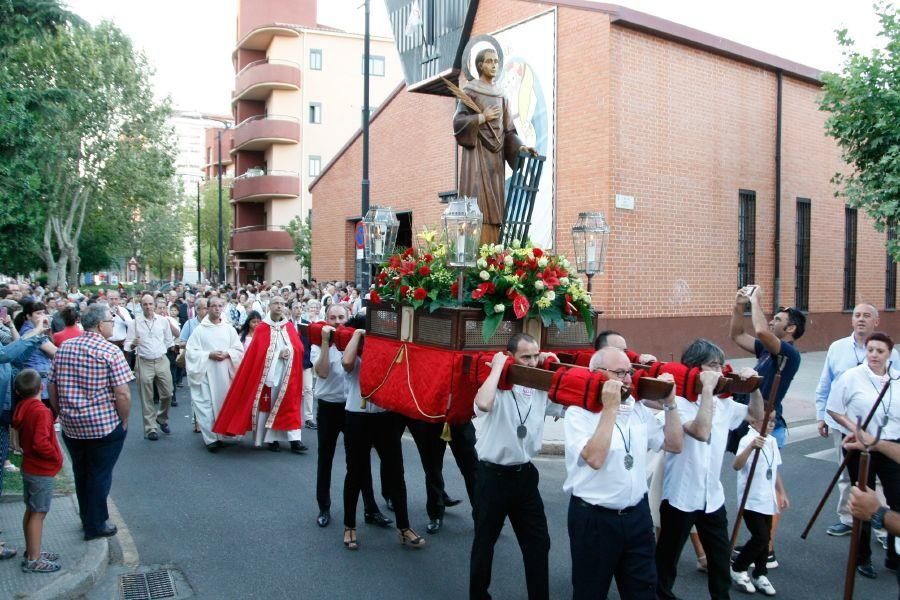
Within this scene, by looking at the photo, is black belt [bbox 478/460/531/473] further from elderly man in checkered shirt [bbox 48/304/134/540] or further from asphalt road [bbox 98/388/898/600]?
elderly man in checkered shirt [bbox 48/304/134/540]

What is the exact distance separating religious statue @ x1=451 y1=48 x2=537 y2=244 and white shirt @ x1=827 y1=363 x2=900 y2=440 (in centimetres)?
309

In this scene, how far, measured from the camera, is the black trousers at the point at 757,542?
5141mm

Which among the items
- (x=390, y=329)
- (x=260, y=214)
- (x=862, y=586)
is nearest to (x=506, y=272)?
(x=390, y=329)

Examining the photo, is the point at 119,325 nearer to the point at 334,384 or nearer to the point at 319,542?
the point at 334,384

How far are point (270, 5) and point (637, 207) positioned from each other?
39.4 m

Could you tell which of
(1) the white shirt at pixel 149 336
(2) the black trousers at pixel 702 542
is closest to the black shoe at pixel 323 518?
Answer: (2) the black trousers at pixel 702 542

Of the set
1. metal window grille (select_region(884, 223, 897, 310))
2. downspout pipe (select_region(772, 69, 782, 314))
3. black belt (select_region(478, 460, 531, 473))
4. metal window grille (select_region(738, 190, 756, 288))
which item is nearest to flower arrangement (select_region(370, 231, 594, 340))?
black belt (select_region(478, 460, 531, 473))

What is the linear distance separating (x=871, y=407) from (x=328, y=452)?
449cm

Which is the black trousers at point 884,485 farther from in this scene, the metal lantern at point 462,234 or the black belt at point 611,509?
the metal lantern at point 462,234

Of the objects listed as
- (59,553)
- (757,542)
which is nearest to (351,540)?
(59,553)

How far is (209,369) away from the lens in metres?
10.0

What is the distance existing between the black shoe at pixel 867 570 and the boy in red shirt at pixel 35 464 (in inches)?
234

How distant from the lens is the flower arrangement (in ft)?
16.5

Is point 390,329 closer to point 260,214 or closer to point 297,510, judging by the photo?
point 297,510
